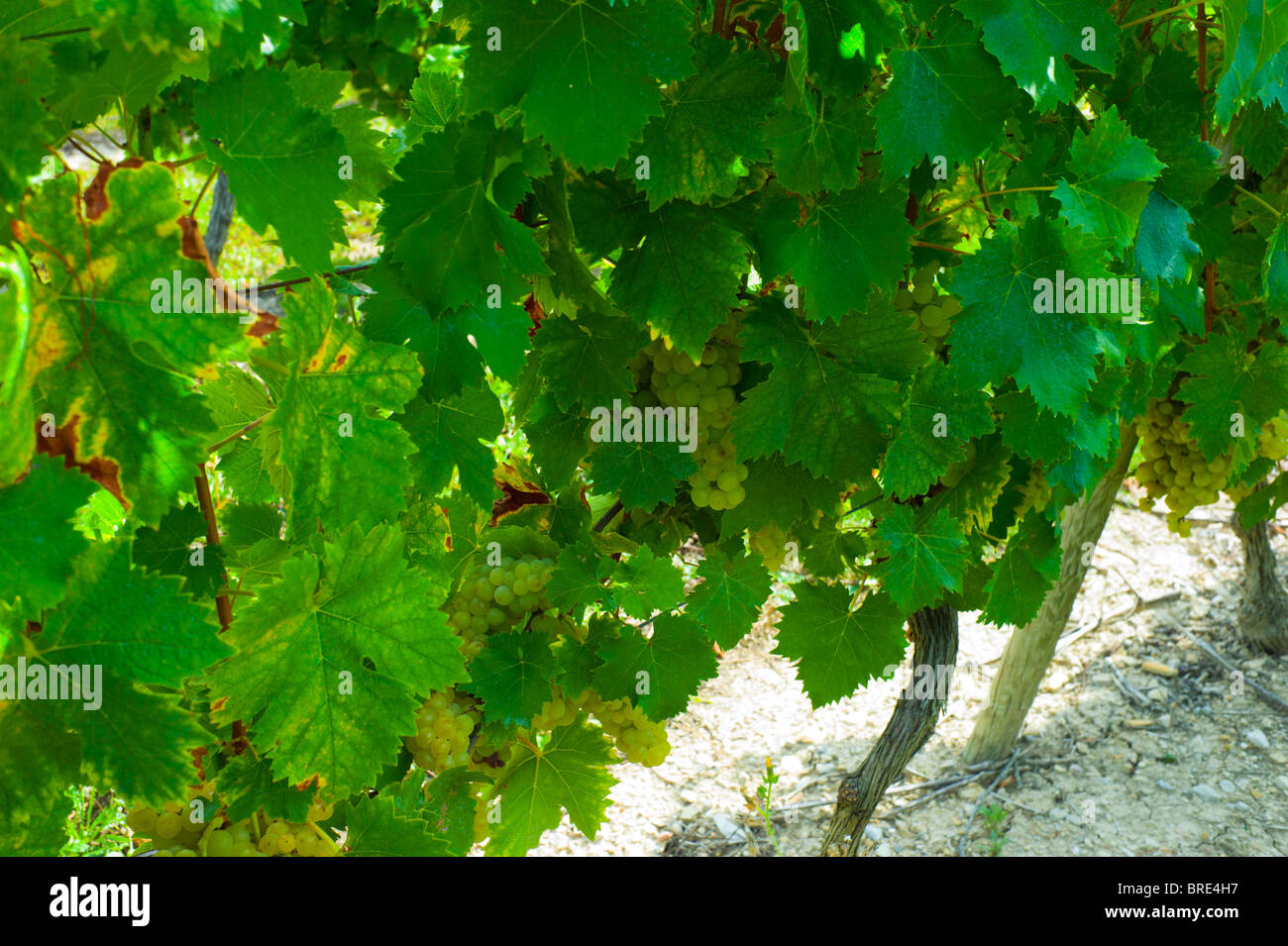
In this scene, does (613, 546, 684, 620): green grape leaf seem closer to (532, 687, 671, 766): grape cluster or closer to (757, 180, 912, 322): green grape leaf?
(532, 687, 671, 766): grape cluster

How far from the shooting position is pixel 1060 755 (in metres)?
3.19

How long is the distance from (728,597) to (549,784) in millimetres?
388

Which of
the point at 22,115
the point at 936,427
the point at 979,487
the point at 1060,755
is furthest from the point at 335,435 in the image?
the point at 1060,755

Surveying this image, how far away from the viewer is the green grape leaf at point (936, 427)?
3.96 ft

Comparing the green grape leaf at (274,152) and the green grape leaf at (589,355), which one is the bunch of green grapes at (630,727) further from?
the green grape leaf at (274,152)

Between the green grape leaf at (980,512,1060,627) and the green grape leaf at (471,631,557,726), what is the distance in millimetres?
718

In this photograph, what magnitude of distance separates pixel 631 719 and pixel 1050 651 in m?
1.92

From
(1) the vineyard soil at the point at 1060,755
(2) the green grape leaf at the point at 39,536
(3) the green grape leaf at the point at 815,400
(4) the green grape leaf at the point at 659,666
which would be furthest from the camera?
(1) the vineyard soil at the point at 1060,755

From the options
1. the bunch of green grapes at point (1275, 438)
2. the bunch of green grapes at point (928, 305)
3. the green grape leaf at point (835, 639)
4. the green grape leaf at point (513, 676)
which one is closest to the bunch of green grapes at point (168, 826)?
the green grape leaf at point (513, 676)

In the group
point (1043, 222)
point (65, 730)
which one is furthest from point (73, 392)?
point (1043, 222)

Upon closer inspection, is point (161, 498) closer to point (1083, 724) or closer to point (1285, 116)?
point (1285, 116)

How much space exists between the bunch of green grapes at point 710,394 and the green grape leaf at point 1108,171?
17.1 inches

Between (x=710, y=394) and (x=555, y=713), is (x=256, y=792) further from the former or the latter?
(x=710, y=394)

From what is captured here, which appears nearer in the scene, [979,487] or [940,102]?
[940,102]
